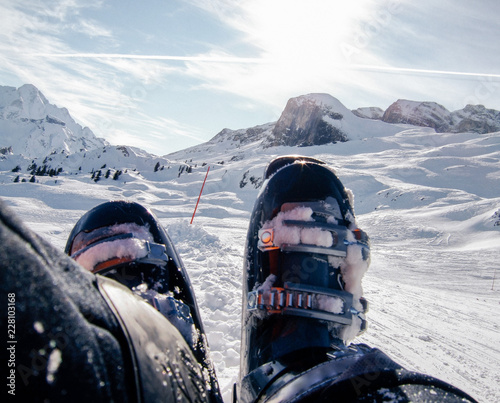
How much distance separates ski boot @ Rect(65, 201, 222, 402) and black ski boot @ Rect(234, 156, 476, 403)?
1.10ft

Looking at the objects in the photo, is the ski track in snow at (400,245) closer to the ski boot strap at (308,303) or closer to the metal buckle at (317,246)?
the ski boot strap at (308,303)

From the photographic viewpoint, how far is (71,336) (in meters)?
0.42

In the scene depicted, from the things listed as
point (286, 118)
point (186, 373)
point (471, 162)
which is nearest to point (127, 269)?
point (186, 373)

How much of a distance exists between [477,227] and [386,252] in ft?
19.3

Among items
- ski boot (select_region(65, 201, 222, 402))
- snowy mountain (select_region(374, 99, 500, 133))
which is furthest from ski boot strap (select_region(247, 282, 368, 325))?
snowy mountain (select_region(374, 99, 500, 133))

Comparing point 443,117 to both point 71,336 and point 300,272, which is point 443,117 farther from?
point 71,336

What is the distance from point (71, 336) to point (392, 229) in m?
13.8

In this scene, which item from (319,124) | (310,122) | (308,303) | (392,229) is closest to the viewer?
(308,303)

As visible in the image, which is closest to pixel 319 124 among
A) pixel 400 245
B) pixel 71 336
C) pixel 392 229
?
pixel 392 229

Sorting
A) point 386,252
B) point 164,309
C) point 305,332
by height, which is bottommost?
point 386,252

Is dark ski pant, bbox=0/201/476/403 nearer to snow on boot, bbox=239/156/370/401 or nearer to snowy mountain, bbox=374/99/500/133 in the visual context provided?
snow on boot, bbox=239/156/370/401

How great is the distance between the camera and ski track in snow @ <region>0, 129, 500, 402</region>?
251 centimetres

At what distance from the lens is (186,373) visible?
67 cm

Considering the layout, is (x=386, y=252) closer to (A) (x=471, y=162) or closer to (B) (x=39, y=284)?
(B) (x=39, y=284)
